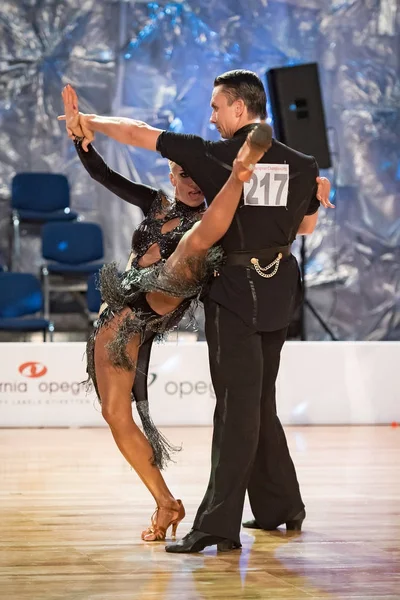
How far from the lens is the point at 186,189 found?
11.9ft

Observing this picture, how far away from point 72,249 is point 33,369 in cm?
185

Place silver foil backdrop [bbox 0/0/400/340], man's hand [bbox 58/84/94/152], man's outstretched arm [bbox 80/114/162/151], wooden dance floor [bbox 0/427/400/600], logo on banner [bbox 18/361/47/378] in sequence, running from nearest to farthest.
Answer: wooden dance floor [bbox 0/427/400/600], man's outstretched arm [bbox 80/114/162/151], man's hand [bbox 58/84/94/152], logo on banner [bbox 18/361/47/378], silver foil backdrop [bbox 0/0/400/340]

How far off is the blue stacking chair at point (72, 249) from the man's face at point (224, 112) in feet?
17.8

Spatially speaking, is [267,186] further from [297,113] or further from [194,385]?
[297,113]

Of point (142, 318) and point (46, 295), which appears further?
point (46, 295)

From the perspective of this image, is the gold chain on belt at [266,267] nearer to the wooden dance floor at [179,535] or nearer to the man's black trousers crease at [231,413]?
the man's black trousers crease at [231,413]

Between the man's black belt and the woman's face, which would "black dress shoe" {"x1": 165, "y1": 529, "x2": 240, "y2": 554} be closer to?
the man's black belt

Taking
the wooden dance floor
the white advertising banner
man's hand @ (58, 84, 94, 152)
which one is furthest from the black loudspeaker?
man's hand @ (58, 84, 94, 152)

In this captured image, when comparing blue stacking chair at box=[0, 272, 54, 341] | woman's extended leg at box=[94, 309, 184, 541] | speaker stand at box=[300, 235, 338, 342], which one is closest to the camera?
woman's extended leg at box=[94, 309, 184, 541]

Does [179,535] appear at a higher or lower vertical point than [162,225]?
lower

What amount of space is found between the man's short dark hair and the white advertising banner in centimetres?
389

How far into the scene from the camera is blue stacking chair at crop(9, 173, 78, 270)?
29.4ft

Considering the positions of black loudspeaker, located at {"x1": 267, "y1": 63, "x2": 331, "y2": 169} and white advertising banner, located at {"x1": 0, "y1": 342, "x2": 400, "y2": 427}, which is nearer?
white advertising banner, located at {"x1": 0, "y1": 342, "x2": 400, "y2": 427}

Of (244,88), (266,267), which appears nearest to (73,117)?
(244,88)
